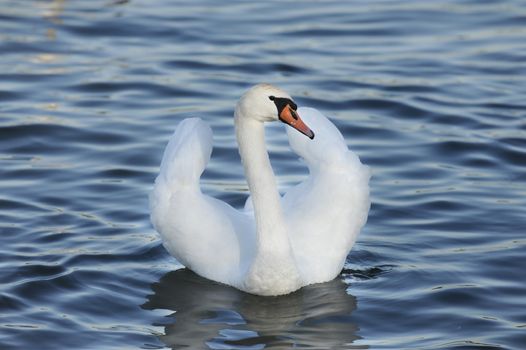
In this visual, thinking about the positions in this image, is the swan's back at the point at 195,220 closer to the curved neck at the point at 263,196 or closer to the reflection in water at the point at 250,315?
the reflection in water at the point at 250,315

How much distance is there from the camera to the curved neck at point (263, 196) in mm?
9742

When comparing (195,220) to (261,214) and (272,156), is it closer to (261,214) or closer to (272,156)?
(261,214)

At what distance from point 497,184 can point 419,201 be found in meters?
0.84

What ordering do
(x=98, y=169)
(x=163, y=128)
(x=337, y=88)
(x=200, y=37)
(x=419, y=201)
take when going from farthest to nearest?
(x=200, y=37) < (x=337, y=88) < (x=163, y=128) < (x=98, y=169) < (x=419, y=201)

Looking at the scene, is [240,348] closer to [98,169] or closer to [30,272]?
[30,272]

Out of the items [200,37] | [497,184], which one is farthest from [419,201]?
[200,37]

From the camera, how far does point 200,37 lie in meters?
17.3

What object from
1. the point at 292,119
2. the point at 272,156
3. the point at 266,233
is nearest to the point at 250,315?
the point at 266,233

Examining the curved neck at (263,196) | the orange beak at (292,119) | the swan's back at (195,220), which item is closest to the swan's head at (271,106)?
the orange beak at (292,119)

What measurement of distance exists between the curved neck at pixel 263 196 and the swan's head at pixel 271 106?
0.68 ft

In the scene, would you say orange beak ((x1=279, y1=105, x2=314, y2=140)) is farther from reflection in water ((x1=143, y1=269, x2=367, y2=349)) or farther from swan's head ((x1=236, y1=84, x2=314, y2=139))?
reflection in water ((x1=143, y1=269, x2=367, y2=349))

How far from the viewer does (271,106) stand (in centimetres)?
942

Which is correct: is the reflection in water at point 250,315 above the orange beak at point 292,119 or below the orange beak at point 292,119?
below

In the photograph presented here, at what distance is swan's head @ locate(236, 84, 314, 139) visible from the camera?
933cm
